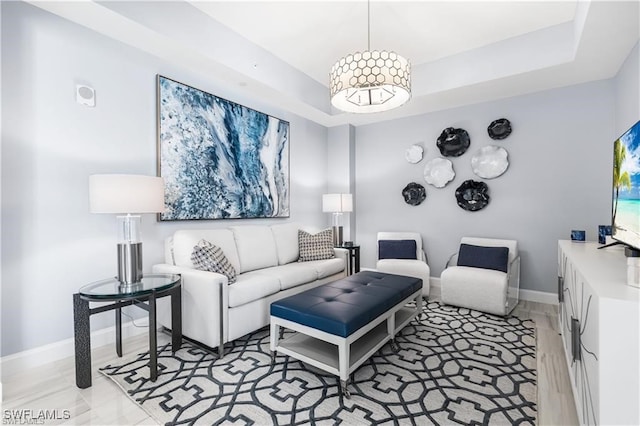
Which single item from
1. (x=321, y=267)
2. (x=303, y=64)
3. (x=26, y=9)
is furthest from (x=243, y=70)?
(x=321, y=267)

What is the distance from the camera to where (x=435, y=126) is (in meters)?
4.33

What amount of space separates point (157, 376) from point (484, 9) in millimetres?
A: 3840

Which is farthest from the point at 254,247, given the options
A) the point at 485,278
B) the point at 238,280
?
the point at 485,278

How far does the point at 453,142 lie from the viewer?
13.6 feet

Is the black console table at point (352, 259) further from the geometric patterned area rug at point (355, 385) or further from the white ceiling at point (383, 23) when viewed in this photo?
the white ceiling at point (383, 23)

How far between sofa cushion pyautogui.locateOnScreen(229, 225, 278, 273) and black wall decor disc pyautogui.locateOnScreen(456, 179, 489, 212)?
2518 mm

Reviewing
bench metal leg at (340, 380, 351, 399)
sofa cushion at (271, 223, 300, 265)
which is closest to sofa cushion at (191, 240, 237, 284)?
sofa cushion at (271, 223, 300, 265)

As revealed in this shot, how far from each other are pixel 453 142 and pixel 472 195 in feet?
2.46

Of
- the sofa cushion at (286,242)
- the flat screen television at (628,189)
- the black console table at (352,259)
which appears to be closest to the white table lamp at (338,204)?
the black console table at (352,259)

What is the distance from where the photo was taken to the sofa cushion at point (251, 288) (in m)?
2.42

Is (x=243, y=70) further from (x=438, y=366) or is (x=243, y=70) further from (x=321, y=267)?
(x=438, y=366)

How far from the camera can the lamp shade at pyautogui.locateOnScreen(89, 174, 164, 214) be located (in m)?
2.04

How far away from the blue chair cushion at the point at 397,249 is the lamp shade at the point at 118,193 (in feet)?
9.77

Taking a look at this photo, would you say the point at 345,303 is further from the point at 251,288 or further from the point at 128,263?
the point at 128,263
